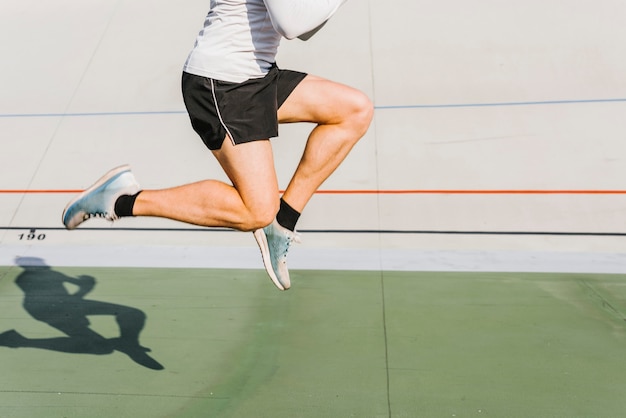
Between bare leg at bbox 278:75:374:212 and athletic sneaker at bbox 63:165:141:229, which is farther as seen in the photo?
athletic sneaker at bbox 63:165:141:229

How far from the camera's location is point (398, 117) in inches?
268

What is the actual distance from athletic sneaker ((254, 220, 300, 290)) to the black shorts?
44 cm

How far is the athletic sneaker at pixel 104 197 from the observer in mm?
3203

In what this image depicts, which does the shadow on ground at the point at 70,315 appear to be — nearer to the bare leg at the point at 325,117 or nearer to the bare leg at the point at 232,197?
the bare leg at the point at 232,197

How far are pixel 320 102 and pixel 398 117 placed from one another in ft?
12.7

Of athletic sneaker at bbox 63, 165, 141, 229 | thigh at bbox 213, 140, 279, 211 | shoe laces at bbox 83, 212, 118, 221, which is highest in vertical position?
thigh at bbox 213, 140, 279, 211

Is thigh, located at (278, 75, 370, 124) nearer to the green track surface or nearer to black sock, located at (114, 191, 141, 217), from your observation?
black sock, located at (114, 191, 141, 217)

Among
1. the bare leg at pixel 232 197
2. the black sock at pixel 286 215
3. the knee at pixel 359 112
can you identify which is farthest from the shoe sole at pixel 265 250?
the knee at pixel 359 112

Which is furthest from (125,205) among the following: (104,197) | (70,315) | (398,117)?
(398,117)

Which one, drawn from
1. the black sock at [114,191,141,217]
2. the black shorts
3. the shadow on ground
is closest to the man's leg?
the black shorts

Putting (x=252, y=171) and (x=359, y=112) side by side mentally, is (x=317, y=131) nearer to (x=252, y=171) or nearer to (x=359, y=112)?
(x=359, y=112)

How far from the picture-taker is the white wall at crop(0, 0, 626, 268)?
19.3 feet

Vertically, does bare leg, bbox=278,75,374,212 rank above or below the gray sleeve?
below

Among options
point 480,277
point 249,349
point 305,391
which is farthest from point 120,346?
point 480,277
